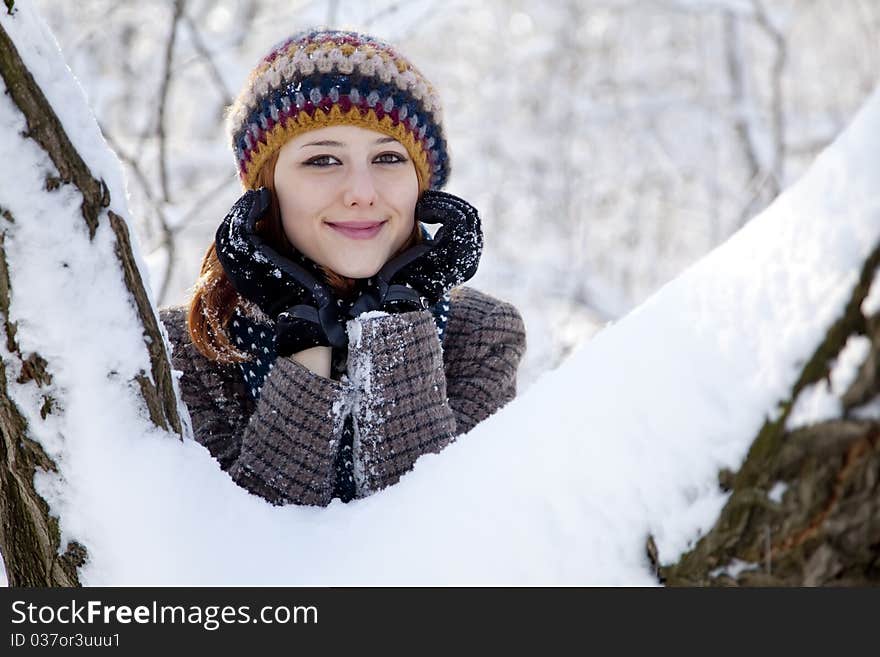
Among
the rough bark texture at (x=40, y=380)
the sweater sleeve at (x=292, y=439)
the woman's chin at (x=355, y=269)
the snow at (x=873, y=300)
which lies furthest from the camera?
the woman's chin at (x=355, y=269)

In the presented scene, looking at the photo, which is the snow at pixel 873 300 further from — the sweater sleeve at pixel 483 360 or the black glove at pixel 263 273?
the sweater sleeve at pixel 483 360

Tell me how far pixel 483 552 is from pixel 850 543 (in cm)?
34

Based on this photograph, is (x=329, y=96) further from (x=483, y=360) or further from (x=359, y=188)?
(x=483, y=360)

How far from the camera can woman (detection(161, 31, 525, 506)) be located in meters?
1.74

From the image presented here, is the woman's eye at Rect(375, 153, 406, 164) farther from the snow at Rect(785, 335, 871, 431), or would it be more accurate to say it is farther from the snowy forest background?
the snowy forest background

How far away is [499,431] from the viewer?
98 centimetres

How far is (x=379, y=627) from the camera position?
89 cm

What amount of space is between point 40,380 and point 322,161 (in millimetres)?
1069

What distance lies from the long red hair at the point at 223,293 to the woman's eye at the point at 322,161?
105 mm

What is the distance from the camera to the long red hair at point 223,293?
6.50ft

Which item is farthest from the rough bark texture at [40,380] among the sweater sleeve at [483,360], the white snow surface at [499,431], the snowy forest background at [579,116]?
the snowy forest background at [579,116]

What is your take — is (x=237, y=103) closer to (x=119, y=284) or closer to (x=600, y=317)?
(x=119, y=284)

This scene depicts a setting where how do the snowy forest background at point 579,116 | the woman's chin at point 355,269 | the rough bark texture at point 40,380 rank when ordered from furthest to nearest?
the snowy forest background at point 579,116
the woman's chin at point 355,269
the rough bark texture at point 40,380

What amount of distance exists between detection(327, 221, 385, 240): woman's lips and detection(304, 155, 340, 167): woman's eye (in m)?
0.14
